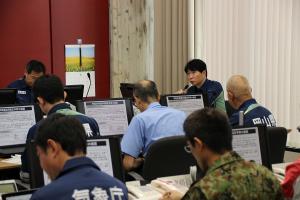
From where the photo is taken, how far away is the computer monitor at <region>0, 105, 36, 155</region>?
477 centimetres

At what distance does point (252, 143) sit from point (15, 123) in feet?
6.94

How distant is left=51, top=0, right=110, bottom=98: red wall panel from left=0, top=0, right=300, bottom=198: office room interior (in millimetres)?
14

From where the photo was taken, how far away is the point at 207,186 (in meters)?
2.34

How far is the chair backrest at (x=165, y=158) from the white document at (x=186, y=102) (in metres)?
1.41

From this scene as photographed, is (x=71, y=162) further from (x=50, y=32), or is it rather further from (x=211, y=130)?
(x=50, y=32)

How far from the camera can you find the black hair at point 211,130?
97.9 inches

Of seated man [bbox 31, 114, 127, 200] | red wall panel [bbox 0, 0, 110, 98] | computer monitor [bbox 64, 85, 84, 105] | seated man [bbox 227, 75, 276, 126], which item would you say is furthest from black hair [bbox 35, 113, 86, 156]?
red wall panel [bbox 0, 0, 110, 98]

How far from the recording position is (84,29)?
8219 mm

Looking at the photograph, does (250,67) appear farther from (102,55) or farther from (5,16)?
(5,16)

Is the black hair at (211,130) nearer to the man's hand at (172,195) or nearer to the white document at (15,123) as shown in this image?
the man's hand at (172,195)

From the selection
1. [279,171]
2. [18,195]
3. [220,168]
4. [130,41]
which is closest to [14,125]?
[279,171]

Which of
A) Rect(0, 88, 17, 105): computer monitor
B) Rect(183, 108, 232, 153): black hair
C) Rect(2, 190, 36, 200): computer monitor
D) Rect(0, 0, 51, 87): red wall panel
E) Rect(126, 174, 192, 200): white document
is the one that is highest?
Rect(0, 0, 51, 87): red wall panel

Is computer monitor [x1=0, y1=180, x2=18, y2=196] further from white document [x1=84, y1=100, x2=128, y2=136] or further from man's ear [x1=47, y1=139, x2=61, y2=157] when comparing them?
white document [x1=84, y1=100, x2=128, y2=136]

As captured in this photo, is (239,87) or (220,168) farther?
(239,87)
